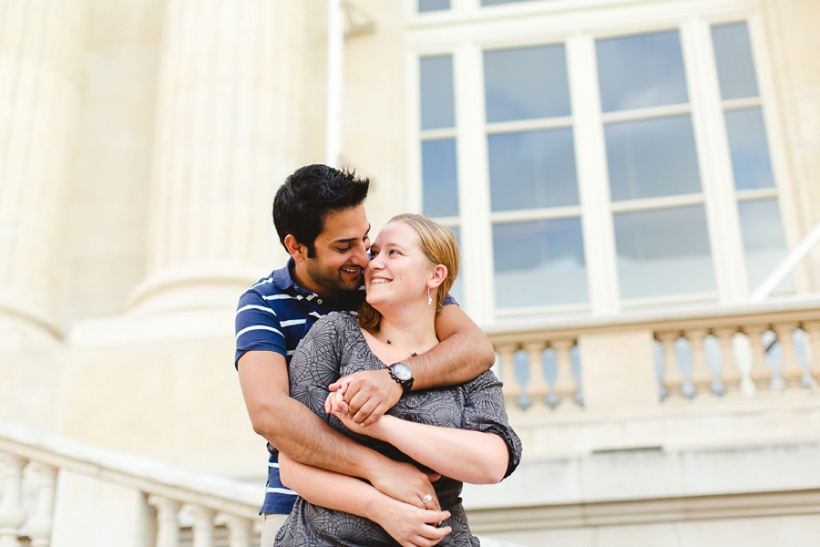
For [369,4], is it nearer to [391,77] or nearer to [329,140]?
[391,77]

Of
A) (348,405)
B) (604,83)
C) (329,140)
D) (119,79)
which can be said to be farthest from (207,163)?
(348,405)

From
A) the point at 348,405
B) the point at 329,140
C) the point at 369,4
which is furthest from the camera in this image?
the point at 369,4

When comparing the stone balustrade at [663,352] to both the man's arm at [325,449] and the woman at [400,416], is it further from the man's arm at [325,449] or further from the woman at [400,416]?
the man's arm at [325,449]

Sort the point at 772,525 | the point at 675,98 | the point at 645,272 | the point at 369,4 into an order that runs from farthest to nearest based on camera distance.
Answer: the point at 369,4, the point at 675,98, the point at 645,272, the point at 772,525

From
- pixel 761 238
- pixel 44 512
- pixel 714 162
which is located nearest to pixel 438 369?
pixel 44 512

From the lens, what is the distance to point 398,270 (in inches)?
92.4

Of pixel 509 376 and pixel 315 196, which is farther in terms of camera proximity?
pixel 509 376

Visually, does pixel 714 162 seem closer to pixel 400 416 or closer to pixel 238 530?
pixel 238 530

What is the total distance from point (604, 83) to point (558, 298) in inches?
81.9

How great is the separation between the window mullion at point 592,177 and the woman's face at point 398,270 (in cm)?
561

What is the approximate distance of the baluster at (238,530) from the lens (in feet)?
13.8

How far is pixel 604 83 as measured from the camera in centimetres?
873

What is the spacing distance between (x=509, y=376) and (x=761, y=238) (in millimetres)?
3230

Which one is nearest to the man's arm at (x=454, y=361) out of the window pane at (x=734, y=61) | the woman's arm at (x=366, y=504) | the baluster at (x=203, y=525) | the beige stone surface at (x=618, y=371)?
the woman's arm at (x=366, y=504)
